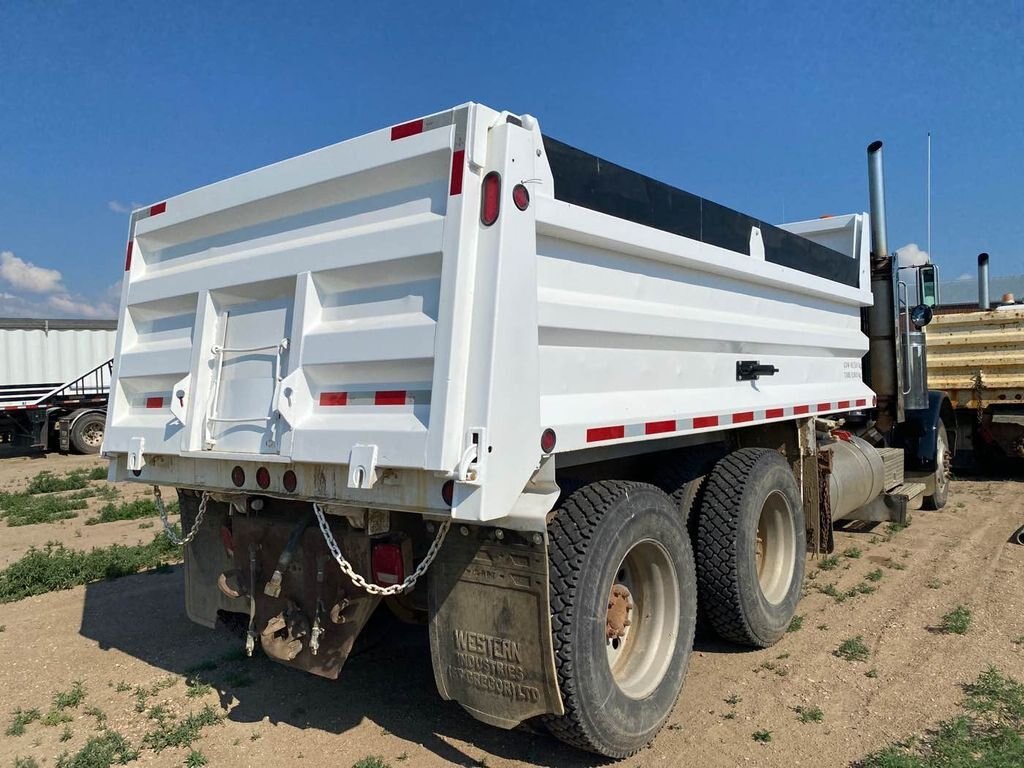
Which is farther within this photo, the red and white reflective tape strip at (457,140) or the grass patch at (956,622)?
the grass patch at (956,622)

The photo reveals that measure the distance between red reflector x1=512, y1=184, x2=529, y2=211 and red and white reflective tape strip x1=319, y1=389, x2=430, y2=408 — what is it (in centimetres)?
80

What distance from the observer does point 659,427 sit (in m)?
3.76

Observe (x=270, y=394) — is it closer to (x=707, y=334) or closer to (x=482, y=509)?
(x=482, y=509)

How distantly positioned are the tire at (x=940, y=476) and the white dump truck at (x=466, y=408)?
17.6 ft

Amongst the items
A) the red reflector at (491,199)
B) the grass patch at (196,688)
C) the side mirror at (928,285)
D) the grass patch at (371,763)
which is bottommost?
the grass patch at (371,763)

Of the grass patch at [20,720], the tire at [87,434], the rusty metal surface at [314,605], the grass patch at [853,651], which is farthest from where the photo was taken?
the tire at [87,434]

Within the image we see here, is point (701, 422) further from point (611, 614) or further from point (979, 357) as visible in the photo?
point (979, 357)

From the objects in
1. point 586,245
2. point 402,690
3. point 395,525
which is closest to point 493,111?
point 586,245

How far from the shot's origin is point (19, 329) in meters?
19.2

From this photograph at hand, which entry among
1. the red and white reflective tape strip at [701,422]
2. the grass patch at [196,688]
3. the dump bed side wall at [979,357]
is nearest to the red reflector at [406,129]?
the red and white reflective tape strip at [701,422]

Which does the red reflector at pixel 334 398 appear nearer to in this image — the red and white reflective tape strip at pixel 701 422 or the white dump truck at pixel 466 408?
the white dump truck at pixel 466 408

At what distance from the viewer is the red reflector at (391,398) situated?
300 centimetres

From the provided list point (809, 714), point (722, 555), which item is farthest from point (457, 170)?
point (809, 714)

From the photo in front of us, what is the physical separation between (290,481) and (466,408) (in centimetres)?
101
